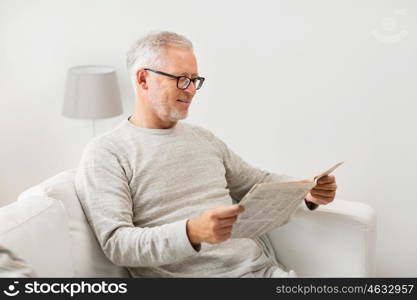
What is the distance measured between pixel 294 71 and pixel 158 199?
106cm

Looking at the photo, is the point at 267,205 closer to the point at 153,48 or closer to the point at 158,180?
the point at 158,180

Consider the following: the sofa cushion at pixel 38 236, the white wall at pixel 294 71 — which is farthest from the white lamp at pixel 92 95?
the sofa cushion at pixel 38 236

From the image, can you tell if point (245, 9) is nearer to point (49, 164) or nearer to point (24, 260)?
point (49, 164)

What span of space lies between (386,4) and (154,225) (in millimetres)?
1326

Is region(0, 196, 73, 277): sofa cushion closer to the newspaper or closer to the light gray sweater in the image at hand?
the light gray sweater

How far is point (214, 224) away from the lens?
5.05ft

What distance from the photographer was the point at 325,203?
2.04 meters

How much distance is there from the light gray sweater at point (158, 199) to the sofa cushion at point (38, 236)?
11 cm

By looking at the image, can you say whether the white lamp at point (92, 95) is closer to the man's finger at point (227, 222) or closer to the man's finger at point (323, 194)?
the man's finger at point (323, 194)

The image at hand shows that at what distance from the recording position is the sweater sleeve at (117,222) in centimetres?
164

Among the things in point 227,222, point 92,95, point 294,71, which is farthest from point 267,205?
point 92,95

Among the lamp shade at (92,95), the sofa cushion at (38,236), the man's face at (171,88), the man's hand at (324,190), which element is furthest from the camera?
the lamp shade at (92,95)

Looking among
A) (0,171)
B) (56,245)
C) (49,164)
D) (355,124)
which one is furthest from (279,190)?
(0,171)

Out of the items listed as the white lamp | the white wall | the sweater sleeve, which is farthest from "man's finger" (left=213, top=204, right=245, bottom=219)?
the white lamp
